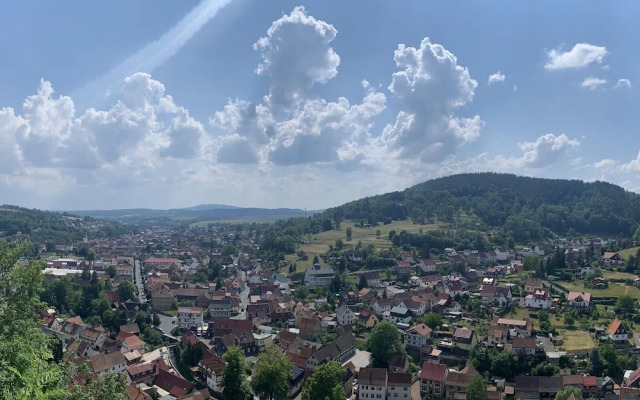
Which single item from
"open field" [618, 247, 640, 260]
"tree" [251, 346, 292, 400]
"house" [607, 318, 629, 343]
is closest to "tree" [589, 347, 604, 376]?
"house" [607, 318, 629, 343]

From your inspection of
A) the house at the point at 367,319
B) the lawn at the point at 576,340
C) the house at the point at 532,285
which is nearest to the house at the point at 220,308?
the house at the point at 367,319

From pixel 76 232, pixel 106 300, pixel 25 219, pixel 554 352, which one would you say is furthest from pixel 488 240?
pixel 25 219

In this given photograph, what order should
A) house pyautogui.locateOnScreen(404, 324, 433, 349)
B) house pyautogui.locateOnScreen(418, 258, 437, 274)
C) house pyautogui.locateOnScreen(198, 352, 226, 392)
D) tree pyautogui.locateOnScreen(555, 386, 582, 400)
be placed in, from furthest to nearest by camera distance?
1. house pyautogui.locateOnScreen(418, 258, 437, 274)
2. house pyautogui.locateOnScreen(404, 324, 433, 349)
3. house pyautogui.locateOnScreen(198, 352, 226, 392)
4. tree pyautogui.locateOnScreen(555, 386, 582, 400)

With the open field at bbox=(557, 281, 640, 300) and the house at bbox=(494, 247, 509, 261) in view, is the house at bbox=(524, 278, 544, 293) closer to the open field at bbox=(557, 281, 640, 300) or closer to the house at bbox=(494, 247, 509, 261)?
the open field at bbox=(557, 281, 640, 300)

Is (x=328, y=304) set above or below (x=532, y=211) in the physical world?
below

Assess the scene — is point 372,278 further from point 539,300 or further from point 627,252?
point 627,252

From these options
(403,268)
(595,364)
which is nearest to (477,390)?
(595,364)

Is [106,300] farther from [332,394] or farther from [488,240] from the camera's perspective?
[488,240]
